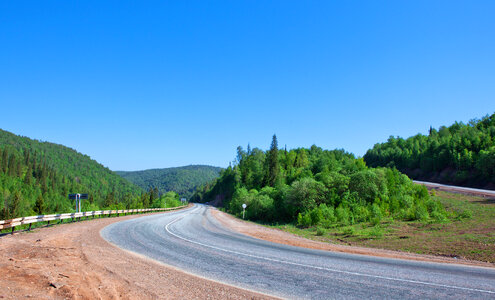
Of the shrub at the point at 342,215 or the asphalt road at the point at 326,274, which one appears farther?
the shrub at the point at 342,215

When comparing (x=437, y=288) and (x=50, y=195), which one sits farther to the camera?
(x=50, y=195)

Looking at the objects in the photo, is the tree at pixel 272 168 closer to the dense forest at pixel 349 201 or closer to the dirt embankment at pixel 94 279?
the dense forest at pixel 349 201

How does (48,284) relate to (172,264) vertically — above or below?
above

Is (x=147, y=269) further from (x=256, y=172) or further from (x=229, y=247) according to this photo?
(x=256, y=172)

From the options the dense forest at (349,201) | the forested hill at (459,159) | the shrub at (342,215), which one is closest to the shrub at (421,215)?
the dense forest at (349,201)

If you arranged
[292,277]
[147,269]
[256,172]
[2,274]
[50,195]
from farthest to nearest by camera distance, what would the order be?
[50,195] → [256,172] → [147,269] → [292,277] → [2,274]

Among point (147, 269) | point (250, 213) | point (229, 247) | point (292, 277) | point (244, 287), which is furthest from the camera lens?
point (250, 213)

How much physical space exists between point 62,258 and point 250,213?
41225mm

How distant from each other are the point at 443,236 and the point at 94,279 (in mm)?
18678

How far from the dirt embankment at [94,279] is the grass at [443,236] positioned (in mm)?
11959

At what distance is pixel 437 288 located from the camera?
7.38 metres

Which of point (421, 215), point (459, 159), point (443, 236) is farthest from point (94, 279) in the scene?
point (459, 159)

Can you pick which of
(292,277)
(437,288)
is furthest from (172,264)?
(437,288)

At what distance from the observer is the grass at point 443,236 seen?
44.2ft
